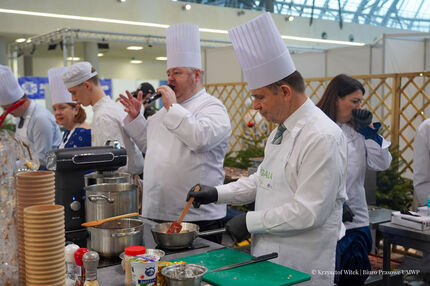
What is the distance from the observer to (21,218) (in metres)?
0.90

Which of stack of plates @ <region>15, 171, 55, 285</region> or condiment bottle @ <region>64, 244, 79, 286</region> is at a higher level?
stack of plates @ <region>15, 171, 55, 285</region>

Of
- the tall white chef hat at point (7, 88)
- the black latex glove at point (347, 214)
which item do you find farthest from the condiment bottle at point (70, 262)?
the tall white chef hat at point (7, 88)

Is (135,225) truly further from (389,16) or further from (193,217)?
(389,16)

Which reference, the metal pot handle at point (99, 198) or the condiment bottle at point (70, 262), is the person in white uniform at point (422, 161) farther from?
the condiment bottle at point (70, 262)

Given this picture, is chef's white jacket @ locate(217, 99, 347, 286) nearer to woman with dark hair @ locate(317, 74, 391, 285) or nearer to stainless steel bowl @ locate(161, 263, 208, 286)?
stainless steel bowl @ locate(161, 263, 208, 286)

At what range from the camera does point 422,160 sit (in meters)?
2.52

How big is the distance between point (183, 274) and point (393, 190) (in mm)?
3606

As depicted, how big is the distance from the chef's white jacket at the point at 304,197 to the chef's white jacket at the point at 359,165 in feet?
2.30

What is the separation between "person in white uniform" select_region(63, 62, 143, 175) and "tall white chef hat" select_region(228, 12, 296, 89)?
1.01 meters

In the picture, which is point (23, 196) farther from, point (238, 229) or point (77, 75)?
point (77, 75)

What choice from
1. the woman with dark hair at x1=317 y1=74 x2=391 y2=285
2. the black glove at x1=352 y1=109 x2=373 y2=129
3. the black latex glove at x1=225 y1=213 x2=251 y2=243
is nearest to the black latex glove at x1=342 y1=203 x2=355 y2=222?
the woman with dark hair at x1=317 y1=74 x2=391 y2=285

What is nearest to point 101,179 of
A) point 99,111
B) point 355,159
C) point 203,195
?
point 203,195

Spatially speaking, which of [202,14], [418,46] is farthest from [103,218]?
[202,14]

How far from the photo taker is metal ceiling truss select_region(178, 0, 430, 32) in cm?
1035
